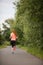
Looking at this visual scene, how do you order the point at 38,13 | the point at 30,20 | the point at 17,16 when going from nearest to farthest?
the point at 38,13
the point at 30,20
the point at 17,16

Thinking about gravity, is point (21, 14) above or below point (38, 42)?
above

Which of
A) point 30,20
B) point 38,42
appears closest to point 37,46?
point 38,42

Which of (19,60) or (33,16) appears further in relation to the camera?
(33,16)

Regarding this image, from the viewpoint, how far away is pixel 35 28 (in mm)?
23172

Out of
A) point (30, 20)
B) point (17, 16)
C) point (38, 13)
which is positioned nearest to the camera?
point (38, 13)

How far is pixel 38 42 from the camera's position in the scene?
23172mm

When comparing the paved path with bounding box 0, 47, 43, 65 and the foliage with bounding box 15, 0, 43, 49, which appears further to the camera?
the foliage with bounding box 15, 0, 43, 49

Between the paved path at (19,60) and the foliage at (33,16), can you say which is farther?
the foliage at (33,16)

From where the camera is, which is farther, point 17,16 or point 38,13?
point 17,16

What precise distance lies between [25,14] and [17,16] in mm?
1843

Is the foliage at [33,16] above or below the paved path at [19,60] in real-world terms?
above

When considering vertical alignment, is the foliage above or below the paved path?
above

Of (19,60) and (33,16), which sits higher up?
(33,16)

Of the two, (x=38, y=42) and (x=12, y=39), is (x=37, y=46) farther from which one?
(x=12, y=39)
